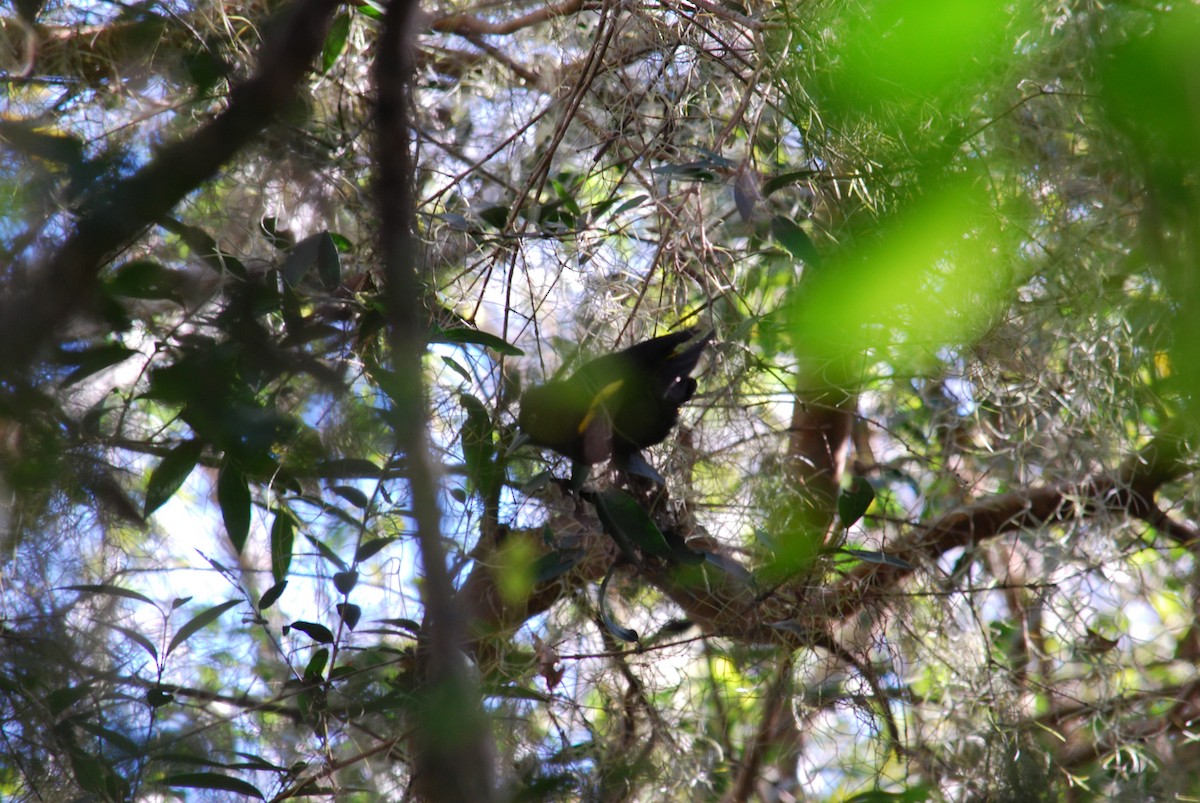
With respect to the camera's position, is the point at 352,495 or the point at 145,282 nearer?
the point at 145,282

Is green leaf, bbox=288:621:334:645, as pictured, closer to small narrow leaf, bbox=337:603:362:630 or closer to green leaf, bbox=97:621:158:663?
small narrow leaf, bbox=337:603:362:630

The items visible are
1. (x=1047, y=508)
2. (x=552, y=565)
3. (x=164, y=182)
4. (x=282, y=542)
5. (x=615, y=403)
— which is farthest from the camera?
(x=1047, y=508)

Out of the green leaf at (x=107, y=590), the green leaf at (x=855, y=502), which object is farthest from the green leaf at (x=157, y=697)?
the green leaf at (x=855, y=502)

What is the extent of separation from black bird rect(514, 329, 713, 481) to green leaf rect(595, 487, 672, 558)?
Result: 38mm

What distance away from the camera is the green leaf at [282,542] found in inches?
46.1

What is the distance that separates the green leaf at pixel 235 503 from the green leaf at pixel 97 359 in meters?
0.17

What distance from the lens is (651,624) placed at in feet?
4.16

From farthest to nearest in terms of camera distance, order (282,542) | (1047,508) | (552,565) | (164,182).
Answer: (1047,508)
(282,542)
(552,565)
(164,182)

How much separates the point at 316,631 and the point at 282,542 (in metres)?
0.13

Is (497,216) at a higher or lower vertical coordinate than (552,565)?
higher

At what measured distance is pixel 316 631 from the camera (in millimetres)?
1108

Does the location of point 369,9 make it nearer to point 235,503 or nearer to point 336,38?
point 336,38

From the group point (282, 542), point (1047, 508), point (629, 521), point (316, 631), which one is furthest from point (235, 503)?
point (1047, 508)

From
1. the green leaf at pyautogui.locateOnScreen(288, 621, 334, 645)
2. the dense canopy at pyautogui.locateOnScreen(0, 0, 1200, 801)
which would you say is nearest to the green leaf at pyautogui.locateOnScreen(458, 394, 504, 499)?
the dense canopy at pyautogui.locateOnScreen(0, 0, 1200, 801)
